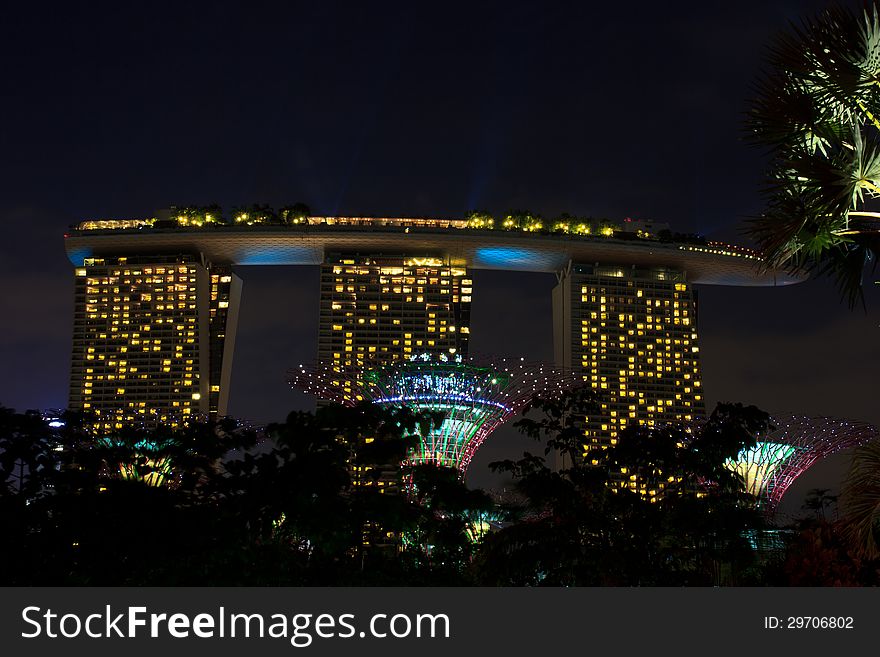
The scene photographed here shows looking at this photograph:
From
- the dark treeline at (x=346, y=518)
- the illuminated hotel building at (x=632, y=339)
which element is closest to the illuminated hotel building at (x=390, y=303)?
the illuminated hotel building at (x=632, y=339)

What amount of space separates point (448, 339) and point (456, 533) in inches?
4166

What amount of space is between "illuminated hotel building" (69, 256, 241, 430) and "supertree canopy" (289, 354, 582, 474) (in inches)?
2624

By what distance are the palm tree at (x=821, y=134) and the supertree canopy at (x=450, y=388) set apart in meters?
53.9

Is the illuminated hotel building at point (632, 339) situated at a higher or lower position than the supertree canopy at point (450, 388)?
higher

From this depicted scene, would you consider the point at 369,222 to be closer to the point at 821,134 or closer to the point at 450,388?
the point at 450,388

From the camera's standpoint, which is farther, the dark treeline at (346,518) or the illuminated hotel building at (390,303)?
the illuminated hotel building at (390,303)

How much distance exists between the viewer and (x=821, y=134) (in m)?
12.8

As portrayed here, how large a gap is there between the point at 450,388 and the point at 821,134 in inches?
2169

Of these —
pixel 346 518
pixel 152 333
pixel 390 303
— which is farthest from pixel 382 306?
pixel 346 518

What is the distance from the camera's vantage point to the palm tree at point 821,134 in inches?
483

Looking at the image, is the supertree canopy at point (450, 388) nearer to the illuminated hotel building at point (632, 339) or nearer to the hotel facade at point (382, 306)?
the hotel facade at point (382, 306)

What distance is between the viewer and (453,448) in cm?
6788

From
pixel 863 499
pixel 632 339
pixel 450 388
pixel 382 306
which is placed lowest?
pixel 863 499
